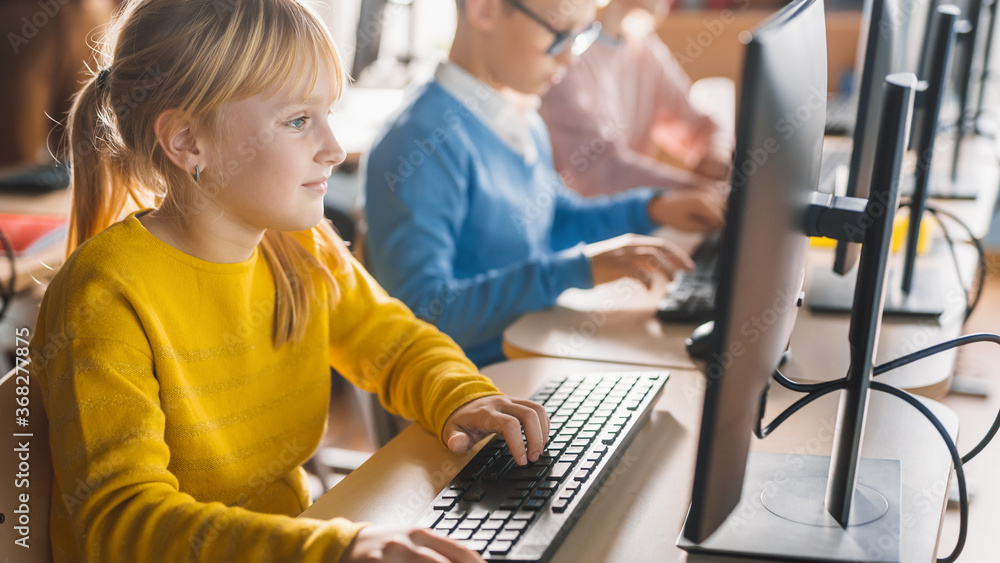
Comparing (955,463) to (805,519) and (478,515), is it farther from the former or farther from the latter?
(478,515)

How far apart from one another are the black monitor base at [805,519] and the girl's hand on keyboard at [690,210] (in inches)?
32.3

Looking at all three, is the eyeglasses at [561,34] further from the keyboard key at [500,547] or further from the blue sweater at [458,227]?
the keyboard key at [500,547]

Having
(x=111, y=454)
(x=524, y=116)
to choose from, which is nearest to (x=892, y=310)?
(x=524, y=116)

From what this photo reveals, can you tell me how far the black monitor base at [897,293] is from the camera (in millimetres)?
1236

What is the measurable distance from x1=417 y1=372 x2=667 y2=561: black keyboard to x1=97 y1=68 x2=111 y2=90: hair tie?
506mm

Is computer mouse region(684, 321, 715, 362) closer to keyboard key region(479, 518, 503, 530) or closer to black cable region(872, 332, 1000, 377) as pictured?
black cable region(872, 332, 1000, 377)

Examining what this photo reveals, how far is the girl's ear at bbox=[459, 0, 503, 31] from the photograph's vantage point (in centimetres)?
137

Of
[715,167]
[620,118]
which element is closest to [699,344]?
[715,167]

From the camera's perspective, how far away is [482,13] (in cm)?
139

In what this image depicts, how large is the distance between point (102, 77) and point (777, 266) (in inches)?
25.8

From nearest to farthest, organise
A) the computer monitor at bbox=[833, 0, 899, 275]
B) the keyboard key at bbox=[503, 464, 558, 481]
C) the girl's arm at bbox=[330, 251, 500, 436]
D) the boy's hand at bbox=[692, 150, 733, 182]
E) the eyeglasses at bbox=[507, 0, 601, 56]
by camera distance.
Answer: the keyboard key at bbox=[503, 464, 558, 481], the computer monitor at bbox=[833, 0, 899, 275], the girl's arm at bbox=[330, 251, 500, 436], the eyeglasses at bbox=[507, 0, 601, 56], the boy's hand at bbox=[692, 150, 733, 182]

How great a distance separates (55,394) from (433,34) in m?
3.22

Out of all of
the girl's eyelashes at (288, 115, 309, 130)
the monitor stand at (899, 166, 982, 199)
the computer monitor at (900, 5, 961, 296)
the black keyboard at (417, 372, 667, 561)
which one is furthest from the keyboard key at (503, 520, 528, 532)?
the monitor stand at (899, 166, 982, 199)

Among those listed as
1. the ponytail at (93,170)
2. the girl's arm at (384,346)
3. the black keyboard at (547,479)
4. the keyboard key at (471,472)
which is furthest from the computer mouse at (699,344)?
the ponytail at (93,170)
